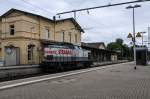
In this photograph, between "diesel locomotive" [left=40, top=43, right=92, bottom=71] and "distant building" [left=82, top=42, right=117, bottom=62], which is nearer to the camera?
"diesel locomotive" [left=40, top=43, right=92, bottom=71]

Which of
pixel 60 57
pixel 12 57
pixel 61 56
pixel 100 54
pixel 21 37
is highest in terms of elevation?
pixel 21 37

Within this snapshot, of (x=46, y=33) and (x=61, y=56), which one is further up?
(x=46, y=33)

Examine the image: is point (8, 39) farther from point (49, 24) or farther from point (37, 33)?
point (49, 24)

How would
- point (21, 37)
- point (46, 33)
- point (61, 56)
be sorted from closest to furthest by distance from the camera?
point (61, 56) < point (21, 37) < point (46, 33)

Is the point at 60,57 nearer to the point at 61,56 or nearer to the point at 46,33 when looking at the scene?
the point at 61,56

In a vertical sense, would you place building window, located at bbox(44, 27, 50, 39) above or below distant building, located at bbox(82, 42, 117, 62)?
above

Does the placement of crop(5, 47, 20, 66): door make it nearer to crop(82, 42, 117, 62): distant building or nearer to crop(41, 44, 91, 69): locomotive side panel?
crop(41, 44, 91, 69): locomotive side panel

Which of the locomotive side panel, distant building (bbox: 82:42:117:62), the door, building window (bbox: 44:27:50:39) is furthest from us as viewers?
distant building (bbox: 82:42:117:62)

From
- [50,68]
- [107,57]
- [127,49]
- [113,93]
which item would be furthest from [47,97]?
[127,49]

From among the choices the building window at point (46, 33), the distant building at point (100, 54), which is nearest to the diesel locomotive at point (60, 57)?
the building window at point (46, 33)

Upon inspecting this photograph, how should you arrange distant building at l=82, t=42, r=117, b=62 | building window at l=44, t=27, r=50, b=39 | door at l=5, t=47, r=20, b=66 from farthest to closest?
distant building at l=82, t=42, r=117, b=62, building window at l=44, t=27, r=50, b=39, door at l=5, t=47, r=20, b=66

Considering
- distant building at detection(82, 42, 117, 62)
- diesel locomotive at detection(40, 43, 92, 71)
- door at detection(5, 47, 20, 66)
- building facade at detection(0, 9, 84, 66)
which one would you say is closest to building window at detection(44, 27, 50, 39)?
building facade at detection(0, 9, 84, 66)

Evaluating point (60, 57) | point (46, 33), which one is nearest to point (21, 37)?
point (46, 33)

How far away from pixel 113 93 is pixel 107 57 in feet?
230
